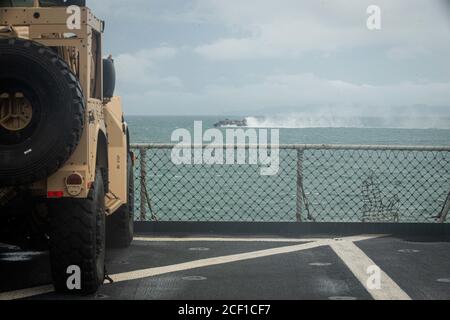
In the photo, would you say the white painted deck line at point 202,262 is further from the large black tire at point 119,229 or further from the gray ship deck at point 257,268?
the large black tire at point 119,229

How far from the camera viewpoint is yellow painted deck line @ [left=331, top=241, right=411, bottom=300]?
721 cm

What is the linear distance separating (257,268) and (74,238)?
2330 mm

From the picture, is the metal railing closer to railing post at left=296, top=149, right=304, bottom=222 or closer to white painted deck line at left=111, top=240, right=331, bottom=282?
railing post at left=296, top=149, right=304, bottom=222

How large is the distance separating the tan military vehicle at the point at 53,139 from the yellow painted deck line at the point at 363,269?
102 inches

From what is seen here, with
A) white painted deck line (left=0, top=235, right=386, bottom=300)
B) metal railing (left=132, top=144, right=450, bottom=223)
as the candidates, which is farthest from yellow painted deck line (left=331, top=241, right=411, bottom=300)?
metal railing (left=132, top=144, right=450, bottom=223)

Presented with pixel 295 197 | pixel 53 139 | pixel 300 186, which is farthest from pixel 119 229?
pixel 295 197

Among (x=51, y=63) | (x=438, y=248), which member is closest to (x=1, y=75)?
(x=51, y=63)

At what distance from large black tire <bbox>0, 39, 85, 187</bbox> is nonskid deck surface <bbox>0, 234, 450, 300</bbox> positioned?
1276 mm

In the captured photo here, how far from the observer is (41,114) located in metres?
6.58

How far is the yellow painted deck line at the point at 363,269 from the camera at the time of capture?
23.7 ft

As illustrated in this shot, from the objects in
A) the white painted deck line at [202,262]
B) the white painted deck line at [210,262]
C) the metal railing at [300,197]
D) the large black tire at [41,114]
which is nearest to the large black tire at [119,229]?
the white painted deck line at [202,262]

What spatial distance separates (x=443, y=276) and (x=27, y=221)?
4.22 metres
